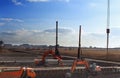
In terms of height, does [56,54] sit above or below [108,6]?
below

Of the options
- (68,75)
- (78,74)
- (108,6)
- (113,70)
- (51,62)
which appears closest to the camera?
(68,75)

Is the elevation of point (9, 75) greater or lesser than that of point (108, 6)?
lesser

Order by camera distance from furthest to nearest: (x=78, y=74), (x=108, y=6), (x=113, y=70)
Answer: (x=108, y=6)
(x=113, y=70)
(x=78, y=74)

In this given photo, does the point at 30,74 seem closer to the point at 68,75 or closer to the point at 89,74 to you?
the point at 68,75

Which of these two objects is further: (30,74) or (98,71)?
(98,71)

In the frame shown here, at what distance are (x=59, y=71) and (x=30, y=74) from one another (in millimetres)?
7879

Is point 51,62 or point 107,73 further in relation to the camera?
point 51,62

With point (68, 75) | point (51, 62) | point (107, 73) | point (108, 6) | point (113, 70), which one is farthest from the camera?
point (108, 6)

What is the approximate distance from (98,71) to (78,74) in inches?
64.5

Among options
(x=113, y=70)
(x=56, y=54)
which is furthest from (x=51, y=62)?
(x=113, y=70)

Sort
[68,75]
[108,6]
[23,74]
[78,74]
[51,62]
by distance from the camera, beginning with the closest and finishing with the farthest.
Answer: [23,74], [68,75], [78,74], [51,62], [108,6]

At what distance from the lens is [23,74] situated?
16.7 meters

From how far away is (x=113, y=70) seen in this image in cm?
2780

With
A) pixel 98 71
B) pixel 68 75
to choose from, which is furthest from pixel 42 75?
pixel 98 71
